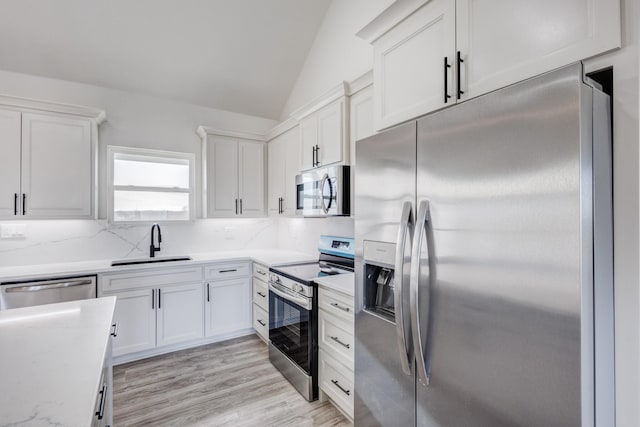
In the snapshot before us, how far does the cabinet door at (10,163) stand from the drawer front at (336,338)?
2.76 m

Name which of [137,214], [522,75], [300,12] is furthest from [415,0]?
[137,214]

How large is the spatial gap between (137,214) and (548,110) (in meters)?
3.69

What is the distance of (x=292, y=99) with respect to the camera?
405cm

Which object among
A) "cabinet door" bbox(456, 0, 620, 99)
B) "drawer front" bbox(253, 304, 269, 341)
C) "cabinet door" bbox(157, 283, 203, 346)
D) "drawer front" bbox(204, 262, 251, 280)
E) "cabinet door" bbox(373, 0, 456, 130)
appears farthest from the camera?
"drawer front" bbox(204, 262, 251, 280)

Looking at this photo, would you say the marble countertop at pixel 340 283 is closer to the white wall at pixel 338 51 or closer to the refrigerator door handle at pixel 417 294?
the refrigerator door handle at pixel 417 294

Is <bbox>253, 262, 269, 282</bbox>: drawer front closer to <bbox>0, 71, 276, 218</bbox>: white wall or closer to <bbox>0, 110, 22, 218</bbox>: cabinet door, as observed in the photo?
<bbox>0, 71, 276, 218</bbox>: white wall

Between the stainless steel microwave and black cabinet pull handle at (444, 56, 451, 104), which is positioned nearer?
black cabinet pull handle at (444, 56, 451, 104)

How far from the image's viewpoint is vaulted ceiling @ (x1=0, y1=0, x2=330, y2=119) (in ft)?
8.91

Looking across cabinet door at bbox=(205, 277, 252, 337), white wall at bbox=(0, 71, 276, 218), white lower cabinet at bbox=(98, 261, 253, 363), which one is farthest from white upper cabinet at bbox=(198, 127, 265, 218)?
cabinet door at bbox=(205, 277, 252, 337)

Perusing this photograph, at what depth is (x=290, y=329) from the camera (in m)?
2.53

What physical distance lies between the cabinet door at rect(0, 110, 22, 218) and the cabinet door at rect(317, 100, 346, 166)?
257 cm

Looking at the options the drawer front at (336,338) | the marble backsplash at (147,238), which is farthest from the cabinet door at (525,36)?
the marble backsplash at (147,238)

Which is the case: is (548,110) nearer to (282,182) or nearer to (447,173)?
(447,173)

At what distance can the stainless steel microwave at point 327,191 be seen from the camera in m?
2.42
